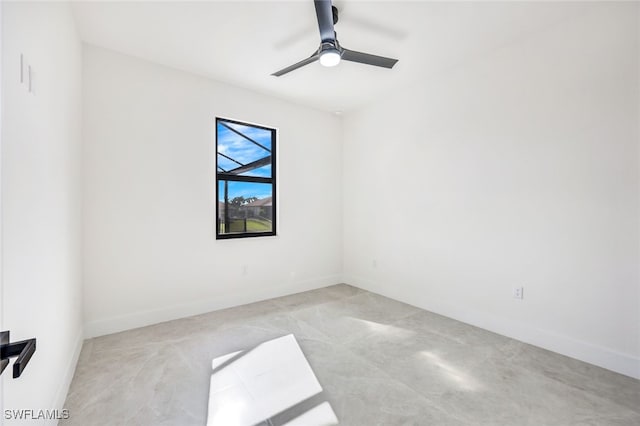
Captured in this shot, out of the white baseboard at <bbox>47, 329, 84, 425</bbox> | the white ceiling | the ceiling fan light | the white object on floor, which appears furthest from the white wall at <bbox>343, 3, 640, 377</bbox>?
the white baseboard at <bbox>47, 329, 84, 425</bbox>

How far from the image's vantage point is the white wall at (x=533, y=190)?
2.17 metres

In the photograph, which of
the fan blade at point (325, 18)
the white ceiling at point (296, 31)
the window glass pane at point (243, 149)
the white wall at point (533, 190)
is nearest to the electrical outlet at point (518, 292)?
the white wall at point (533, 190)

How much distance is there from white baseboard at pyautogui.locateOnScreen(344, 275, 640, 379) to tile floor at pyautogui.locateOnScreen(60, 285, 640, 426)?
8 centimetres

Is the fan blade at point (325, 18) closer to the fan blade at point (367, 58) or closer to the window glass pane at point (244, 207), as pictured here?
→ the fan blade at point (367, 58)

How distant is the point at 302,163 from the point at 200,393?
3.01 m

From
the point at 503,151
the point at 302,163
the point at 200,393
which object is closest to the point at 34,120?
the point at 200,393

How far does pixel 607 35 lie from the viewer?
7.24ft

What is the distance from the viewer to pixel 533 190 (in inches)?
102

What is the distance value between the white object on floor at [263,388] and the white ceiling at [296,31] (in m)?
2.70

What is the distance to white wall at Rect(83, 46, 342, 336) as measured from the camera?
271cm

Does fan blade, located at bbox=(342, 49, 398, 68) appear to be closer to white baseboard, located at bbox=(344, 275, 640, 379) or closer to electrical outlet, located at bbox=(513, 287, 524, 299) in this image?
electrical outlet, located at bbox=(513, 287, 524, 299)

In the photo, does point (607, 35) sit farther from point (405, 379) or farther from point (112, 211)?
point (112, 211)

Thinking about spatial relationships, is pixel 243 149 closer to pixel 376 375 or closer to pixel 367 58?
pixel 367 58

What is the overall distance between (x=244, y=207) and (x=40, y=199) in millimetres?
2386
